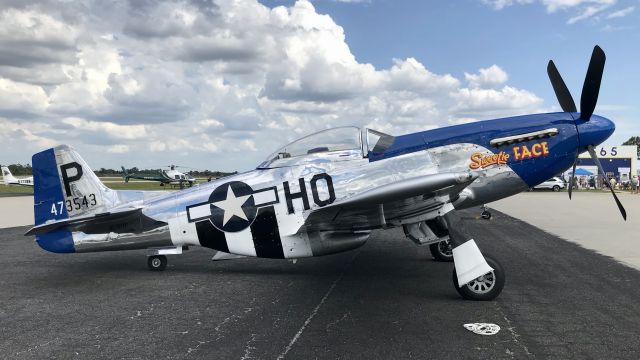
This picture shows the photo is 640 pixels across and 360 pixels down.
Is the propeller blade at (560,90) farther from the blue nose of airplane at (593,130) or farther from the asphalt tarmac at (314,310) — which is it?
the asphalt tarmac at (314,310)

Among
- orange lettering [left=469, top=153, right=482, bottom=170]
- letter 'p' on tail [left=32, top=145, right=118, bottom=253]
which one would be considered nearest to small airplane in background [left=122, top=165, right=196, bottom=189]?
letter 'p' on tail [left=32, top=145, right=118, bottom=253]

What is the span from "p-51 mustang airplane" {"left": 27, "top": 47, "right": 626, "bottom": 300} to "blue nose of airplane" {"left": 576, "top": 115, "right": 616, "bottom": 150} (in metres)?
0.02

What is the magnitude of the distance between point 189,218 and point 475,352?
5.22m

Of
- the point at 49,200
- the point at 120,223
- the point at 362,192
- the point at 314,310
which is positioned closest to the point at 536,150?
the point at 362,192

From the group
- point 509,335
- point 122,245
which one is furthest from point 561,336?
point 122,245

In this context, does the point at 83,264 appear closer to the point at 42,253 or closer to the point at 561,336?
the point at 42,253

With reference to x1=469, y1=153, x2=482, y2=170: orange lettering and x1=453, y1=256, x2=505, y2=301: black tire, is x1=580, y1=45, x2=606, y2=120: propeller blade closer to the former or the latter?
x1=469, y1=153, x2=482, y2=170: orange lettering

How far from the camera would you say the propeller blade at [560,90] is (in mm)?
7559

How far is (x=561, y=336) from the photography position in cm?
443

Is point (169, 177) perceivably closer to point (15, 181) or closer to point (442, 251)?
point (15, 181)

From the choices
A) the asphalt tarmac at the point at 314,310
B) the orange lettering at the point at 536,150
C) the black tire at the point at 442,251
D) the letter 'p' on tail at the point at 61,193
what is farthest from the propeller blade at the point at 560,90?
the letter 'p' on tail at the point at 61,193

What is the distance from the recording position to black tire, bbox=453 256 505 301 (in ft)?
18.7

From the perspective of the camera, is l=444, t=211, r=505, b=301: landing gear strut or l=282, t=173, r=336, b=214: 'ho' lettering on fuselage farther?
l=282, t=173, r=336, b=214: 'ho' lettering on fuselage

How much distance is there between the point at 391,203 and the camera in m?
5.88
